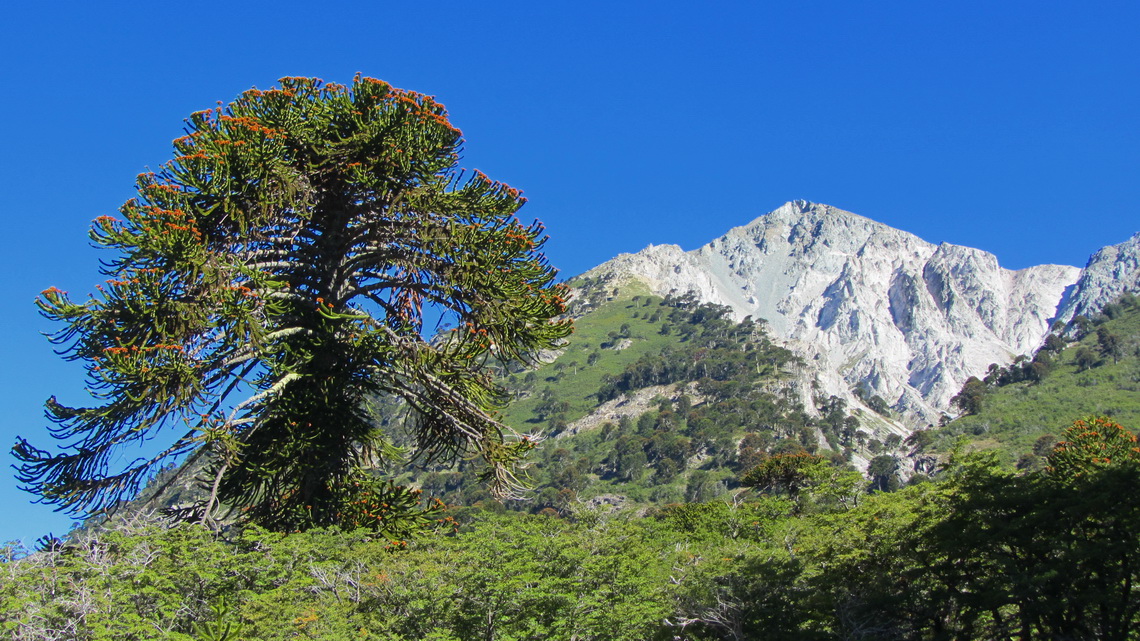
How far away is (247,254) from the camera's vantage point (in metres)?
15.5

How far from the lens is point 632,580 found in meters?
11.9

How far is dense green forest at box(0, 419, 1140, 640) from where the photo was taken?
997cm

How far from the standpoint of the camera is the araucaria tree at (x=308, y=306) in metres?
14.0

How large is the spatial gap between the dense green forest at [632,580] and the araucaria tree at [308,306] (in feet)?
7.45

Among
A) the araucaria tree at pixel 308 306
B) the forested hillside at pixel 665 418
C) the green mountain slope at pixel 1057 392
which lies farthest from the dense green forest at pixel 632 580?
the forested hillside at pixel 665 418

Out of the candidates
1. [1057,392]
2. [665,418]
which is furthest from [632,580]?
[665,418]

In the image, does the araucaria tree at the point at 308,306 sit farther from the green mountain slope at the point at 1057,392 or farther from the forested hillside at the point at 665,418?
the forested hillside at the point at 665,418

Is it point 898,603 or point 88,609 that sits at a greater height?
point 898,603

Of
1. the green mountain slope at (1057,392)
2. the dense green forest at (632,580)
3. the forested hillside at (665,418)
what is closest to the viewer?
the dense green forest at (632,580)

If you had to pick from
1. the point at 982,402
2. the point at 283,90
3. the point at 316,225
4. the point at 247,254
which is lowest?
the point at 247,254

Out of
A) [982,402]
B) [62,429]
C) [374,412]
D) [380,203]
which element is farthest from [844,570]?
[982,402]

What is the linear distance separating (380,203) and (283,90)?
2.61 metres

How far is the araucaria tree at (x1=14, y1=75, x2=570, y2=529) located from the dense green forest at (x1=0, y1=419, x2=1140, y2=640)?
227 cm

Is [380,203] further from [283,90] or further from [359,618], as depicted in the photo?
[359,618]
